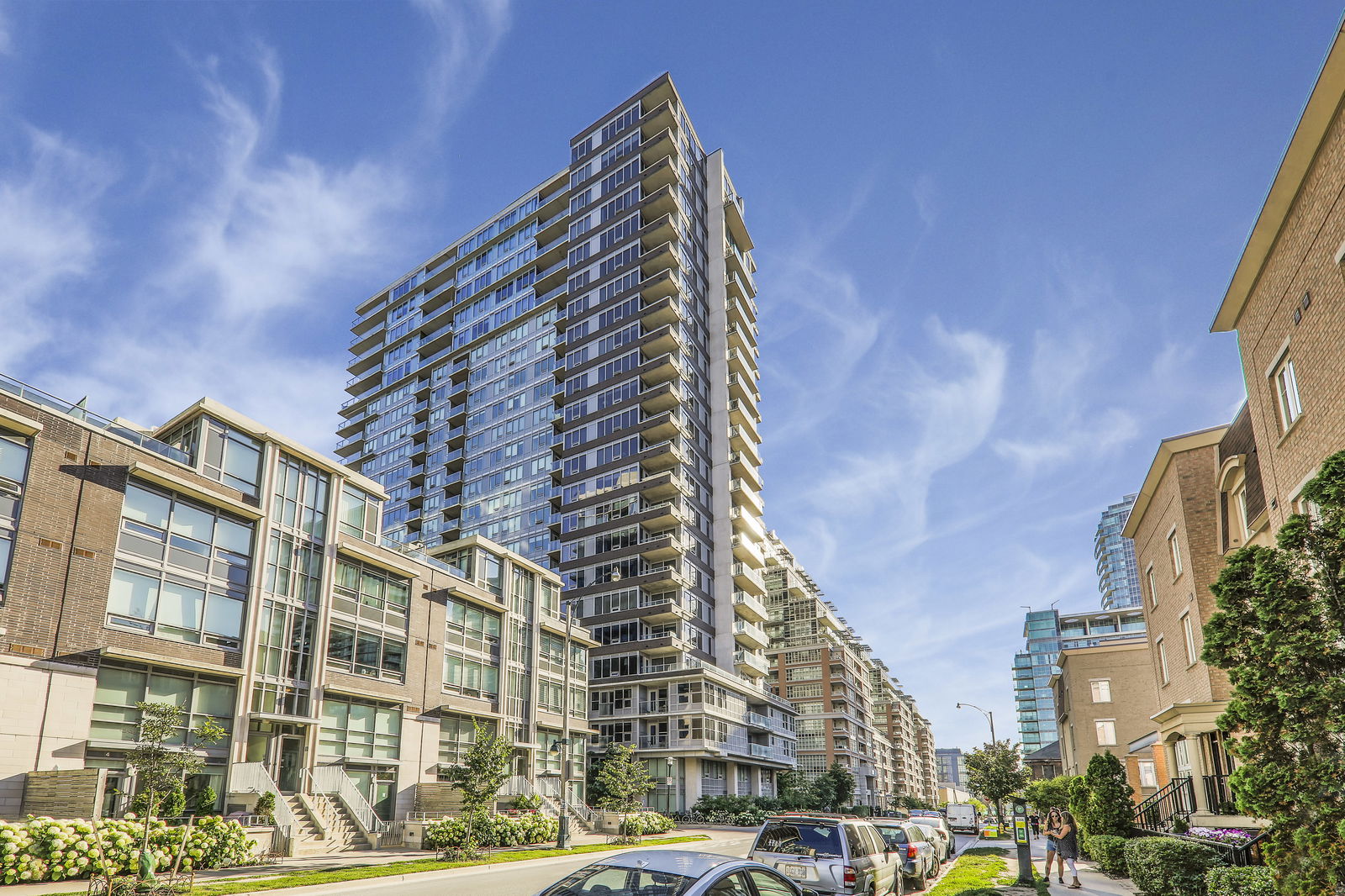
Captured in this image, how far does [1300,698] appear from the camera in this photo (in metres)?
10.0

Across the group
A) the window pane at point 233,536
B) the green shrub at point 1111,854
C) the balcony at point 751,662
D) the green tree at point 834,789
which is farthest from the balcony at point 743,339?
the green shrub at point 1111,854

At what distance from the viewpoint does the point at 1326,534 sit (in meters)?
10.2

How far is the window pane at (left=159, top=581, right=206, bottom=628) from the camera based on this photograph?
88.1ft

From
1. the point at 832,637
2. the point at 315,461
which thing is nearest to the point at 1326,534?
the point at 315,461

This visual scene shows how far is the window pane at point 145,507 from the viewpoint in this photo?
26.2 meters

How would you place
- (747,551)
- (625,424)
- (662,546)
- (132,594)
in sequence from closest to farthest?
(132,594), (662,546), (625,424), (747,551)

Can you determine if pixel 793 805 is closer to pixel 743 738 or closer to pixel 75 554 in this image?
pixel 743 738

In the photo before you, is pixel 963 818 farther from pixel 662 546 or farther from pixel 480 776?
pixel 480 776

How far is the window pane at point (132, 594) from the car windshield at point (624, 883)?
22661 mm

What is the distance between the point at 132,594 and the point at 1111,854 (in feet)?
93.4

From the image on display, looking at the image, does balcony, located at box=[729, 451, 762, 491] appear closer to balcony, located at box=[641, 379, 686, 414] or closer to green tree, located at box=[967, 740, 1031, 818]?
balcony, located at box=[641, 379, 686, 414]

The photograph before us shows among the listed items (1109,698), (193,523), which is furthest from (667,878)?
(1109,698)

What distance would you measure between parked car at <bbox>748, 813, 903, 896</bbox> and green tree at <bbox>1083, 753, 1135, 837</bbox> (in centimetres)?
1175

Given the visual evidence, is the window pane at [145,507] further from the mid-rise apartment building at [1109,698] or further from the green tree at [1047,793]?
the mid-rise apartment building at [1109,698]
